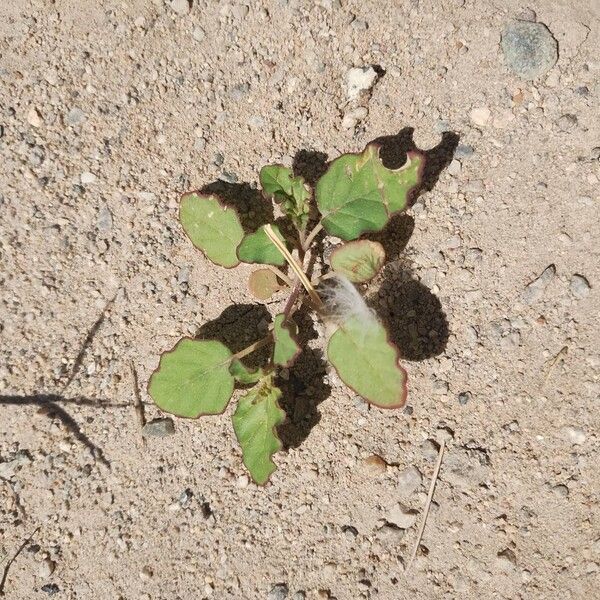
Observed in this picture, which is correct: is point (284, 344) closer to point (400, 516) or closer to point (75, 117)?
point (400, 516)

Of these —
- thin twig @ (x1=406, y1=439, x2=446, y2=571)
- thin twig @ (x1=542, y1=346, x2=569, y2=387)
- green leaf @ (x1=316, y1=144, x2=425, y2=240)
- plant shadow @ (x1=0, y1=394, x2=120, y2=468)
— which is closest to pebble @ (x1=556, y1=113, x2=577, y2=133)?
green leaf @ (x1=316, y1=144, x2=425, y2=240)

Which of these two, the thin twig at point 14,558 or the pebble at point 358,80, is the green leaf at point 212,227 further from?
the thin twig at point 14,558

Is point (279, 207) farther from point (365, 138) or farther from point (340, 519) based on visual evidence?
point (340, 519)

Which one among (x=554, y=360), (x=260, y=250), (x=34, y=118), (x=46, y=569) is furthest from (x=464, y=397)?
(x=34, y=118)

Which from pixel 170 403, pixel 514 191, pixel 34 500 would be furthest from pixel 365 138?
pixel 34 500

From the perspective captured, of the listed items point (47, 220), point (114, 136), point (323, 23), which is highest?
point (323, 23)

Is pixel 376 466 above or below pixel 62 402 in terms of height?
above
